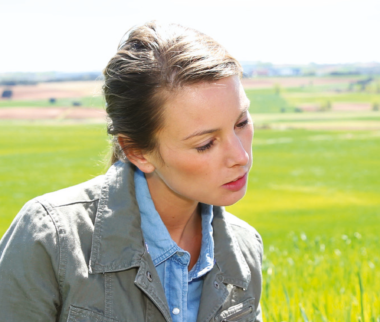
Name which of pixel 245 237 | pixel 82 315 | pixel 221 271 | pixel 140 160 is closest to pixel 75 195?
pixel 140 160

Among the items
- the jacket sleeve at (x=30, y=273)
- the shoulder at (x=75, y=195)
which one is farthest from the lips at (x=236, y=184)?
the jacket sleeve at (x=30, y=273)

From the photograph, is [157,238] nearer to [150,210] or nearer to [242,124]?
[150,210]

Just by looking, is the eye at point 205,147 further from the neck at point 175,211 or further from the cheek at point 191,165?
the neck at point 175,211

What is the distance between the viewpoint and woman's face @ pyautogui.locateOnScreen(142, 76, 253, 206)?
1.80m

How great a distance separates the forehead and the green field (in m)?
0.57

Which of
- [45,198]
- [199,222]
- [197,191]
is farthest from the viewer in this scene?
[199,222]

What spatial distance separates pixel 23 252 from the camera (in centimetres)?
164

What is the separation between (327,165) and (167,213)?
634 inches

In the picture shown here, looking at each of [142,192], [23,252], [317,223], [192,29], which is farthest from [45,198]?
[317,223]

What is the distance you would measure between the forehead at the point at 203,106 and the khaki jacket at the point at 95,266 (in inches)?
13.1

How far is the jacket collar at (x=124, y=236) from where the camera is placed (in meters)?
1.80

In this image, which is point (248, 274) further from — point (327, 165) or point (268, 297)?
point (327, 165)

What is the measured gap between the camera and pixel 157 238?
2004mm

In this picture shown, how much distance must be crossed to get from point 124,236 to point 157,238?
0.17 metres
